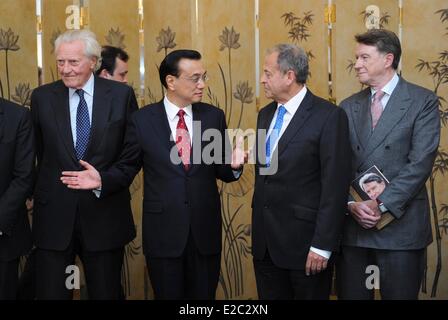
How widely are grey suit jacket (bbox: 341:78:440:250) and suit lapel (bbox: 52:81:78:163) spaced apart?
133 centimetres

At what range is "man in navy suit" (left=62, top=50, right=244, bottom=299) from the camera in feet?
10.2

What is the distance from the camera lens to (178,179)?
312 centimetres

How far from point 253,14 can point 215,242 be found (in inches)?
68.5

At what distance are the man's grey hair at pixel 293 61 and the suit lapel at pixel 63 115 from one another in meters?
1.02

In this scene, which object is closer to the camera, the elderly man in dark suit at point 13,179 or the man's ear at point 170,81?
the elderly man in dark suit at point 13,179

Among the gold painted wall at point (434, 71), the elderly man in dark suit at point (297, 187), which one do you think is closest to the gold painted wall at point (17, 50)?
the elderly man in dark suit at point (297, 187)

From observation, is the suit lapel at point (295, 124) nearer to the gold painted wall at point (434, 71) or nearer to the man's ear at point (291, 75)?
the man's ear at point (291, 75)

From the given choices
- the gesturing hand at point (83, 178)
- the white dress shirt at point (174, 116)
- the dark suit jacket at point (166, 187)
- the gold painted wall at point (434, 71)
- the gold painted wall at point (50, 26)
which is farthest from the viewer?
the gold painted wall at point (50, 26)

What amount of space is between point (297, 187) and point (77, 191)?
1.02 meters

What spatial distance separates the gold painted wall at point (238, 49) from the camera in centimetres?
409

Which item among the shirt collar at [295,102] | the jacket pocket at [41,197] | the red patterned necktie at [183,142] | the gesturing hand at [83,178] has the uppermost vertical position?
the shirt collar at [295,102]

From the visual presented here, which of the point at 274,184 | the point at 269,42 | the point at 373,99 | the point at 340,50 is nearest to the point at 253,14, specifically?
the point at 269,42

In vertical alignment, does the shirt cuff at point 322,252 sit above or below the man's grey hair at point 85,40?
below

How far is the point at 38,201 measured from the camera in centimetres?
321
